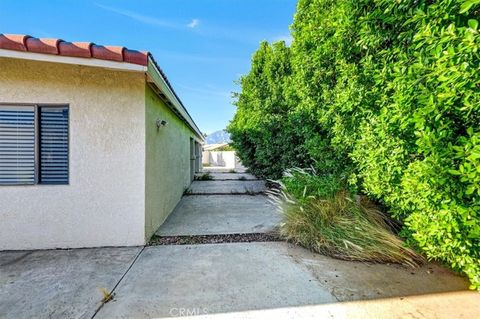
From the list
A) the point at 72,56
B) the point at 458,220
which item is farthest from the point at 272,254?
the point at 72,56

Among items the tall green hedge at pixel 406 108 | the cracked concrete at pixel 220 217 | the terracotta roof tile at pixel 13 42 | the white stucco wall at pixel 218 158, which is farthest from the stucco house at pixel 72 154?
the white stucco wall at pixel 218 158

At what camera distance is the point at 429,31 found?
2.45m

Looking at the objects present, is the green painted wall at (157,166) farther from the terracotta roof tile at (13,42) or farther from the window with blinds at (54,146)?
the terracotta roof tile at (13,42)

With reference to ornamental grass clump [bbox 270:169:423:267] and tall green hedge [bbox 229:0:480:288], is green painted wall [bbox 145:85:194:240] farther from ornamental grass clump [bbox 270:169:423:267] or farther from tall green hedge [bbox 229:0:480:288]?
tall green hedge [bbox 229:0:480:288]

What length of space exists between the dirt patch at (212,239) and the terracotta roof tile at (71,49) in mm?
3548

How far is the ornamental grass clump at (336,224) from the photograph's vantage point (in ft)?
13.8

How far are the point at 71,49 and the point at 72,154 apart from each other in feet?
6.37

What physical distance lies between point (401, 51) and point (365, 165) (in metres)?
1.74

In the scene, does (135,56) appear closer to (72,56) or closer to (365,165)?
(72,56)

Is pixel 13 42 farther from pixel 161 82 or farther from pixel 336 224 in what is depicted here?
pixel 336 224

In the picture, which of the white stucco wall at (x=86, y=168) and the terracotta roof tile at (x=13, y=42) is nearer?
the terracotta roof tile at (x=13, y=42)

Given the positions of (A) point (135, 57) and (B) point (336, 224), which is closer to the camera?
(A) point (135, 57)

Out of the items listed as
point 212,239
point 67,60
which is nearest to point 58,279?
point 212,239

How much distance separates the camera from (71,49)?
4023mm
